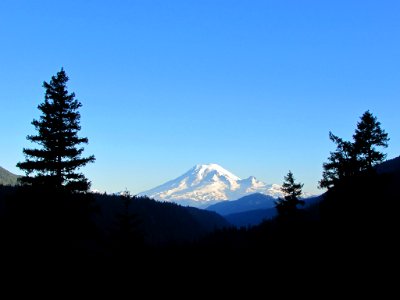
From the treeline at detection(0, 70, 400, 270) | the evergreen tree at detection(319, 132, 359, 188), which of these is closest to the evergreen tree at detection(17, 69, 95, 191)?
the treeline at detection(0, 70, 400, 270)

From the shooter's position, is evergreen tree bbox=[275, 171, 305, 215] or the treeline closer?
the treeline

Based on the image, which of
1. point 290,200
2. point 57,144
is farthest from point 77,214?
point 290,200

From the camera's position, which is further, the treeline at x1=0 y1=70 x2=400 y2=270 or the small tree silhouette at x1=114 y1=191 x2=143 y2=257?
the small tree silhouette at x1=114 y1=191 x2=143 y2=257

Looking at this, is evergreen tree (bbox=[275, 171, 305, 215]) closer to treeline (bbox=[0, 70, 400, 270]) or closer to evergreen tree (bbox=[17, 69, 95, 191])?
treeline (bbox=[0, 70, 400, 270])

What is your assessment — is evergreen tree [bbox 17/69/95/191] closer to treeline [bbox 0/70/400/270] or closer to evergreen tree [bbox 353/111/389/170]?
treeline [bbox 0/70/400/270]

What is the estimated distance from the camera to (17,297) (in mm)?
17766

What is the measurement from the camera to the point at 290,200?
128 ft

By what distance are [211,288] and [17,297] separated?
9.37 metres

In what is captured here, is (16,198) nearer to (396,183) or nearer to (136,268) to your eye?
(136,268)

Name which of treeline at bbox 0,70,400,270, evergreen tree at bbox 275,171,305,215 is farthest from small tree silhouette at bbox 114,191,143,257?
evergreen tree at bbox 275,171,305,215

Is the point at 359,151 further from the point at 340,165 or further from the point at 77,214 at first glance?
the point at 77,214

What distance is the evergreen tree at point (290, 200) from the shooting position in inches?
1522

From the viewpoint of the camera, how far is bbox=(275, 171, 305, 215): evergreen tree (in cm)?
3866

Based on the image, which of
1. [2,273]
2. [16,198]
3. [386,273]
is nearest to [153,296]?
[2,273]
